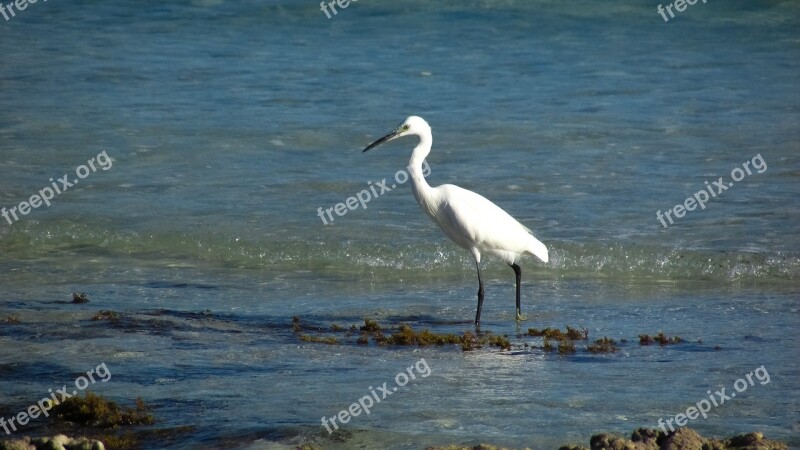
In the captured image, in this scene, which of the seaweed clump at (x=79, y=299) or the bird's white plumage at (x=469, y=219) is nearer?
the seaweed clump at (x=79, y=299)

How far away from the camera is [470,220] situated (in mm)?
9078

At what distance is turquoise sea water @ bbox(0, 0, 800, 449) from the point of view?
21.4 ft

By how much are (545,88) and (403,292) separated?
28.7 feet

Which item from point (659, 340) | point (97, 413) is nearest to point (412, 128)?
point (659, 340)

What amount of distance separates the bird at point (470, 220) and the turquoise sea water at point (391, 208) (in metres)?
0.47

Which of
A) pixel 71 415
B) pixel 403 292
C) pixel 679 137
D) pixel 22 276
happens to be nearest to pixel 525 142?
pixel 679 137

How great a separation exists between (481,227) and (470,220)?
0.35ft

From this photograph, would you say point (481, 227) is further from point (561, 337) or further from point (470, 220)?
point (561, 337)

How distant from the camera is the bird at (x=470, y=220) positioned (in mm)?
9109

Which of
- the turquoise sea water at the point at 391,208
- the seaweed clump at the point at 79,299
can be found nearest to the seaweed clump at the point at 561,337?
the turquoise sea water at the point at 391,208

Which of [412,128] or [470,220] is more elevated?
[412,128]

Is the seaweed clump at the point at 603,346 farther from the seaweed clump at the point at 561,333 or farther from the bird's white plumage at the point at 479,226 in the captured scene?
the bird's white plumage at the point at 479,226

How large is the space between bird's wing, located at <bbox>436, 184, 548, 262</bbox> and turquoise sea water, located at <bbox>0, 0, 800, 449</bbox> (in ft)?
1.63

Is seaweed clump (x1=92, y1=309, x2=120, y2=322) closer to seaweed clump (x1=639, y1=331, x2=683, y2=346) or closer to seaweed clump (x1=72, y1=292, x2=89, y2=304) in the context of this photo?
seaweed clump (x1=72, y1=292, x2=89, y2=304)
